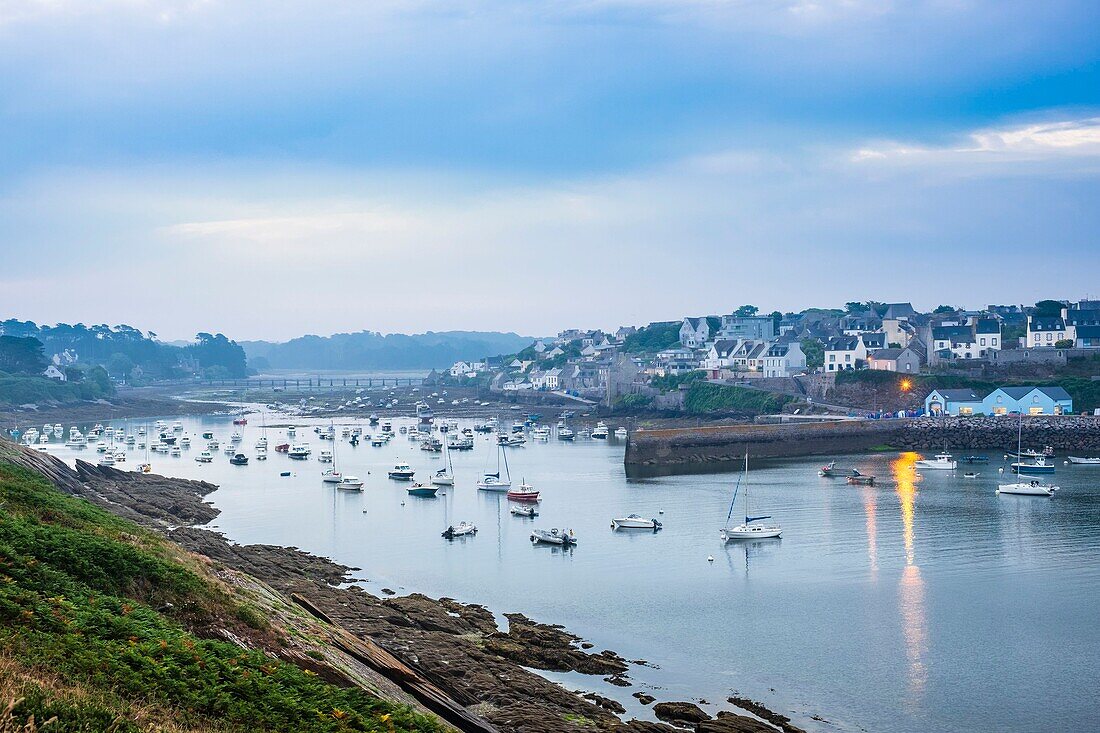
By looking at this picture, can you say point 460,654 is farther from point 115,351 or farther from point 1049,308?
point 115,351

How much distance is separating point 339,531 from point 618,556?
11973mm

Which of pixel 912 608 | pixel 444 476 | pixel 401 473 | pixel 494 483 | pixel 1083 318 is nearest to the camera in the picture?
pixel 912 608

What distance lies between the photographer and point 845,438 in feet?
209

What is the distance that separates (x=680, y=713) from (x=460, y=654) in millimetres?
4790

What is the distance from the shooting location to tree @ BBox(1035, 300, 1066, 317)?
91.5 metres

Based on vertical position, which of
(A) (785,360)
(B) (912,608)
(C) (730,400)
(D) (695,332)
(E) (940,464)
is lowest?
(B) (912,608)

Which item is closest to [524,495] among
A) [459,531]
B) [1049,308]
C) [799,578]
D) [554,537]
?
[459,531]

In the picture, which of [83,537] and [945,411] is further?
[945,411]

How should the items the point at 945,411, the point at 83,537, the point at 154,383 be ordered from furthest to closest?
the point at 154,383
the point at 945,411
the point at 83,537

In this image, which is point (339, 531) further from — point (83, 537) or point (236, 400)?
point (236, 400)

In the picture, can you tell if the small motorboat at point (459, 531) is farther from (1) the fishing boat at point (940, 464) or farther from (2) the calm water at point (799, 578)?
(1) the fishing boat at point (940, 464)

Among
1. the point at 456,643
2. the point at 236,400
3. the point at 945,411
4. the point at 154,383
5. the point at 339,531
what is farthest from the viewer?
the point at 154,383

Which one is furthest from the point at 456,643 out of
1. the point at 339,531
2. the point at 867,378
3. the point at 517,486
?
the point at 867,378

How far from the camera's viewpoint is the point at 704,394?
86000 millimetres
